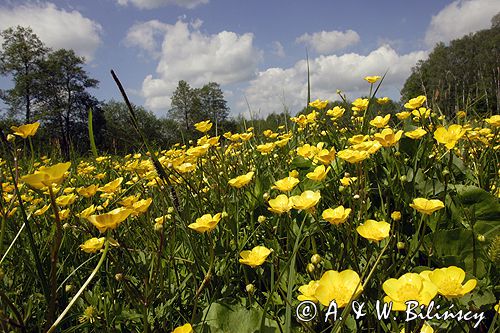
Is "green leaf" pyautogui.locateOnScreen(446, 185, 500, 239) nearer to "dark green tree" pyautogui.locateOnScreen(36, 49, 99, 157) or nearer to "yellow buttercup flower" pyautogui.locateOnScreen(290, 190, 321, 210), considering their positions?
"yellow buttercup flower" pyautogui.locateOnScreen(290, 190, 321, 210)

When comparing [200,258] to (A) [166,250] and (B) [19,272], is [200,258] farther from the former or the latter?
(B) [19,272]

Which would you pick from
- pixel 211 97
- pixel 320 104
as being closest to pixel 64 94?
pixel 211 97

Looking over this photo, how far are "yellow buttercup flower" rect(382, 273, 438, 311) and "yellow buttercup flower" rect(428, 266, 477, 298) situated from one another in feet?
0.09

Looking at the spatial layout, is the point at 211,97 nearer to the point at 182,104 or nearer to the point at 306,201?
the point at 182,104

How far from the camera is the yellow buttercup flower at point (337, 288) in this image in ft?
2.79

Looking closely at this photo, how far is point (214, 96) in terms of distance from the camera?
183 ft

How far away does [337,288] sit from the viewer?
2.91ft

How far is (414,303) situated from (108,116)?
5413 cm

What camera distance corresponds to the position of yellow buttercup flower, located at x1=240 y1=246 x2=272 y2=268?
113cm

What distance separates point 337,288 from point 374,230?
0.29 meters

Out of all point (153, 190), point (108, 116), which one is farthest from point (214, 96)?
point (153, 190)

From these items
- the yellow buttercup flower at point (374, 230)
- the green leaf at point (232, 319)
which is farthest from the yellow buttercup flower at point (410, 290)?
the green leaf at point (232, 319)

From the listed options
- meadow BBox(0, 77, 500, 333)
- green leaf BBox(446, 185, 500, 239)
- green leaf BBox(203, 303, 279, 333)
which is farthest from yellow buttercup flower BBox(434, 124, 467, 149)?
green leaf BBox(203, 303, 279, 333)

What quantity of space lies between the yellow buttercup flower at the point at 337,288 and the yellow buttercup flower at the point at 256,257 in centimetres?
24
